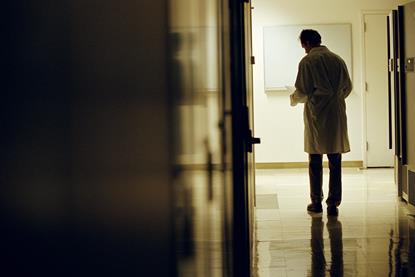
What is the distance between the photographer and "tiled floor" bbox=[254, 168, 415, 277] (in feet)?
13.7

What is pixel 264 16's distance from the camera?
990 cm

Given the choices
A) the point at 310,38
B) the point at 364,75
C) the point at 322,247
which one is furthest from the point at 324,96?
the point at 364,75

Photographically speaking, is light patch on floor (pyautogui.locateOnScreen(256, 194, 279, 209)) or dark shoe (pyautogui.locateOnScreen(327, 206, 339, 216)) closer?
dark shoe (pyautogui.locateOnScreen(327, 206, 339, 216))

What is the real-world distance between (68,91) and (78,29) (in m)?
0.03

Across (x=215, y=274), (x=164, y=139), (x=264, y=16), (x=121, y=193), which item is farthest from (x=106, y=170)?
(x=264, y=16)

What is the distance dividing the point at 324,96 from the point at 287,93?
4110mm

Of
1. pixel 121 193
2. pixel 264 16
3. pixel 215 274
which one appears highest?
pixel 264 16

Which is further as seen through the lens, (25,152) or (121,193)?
(121,193)

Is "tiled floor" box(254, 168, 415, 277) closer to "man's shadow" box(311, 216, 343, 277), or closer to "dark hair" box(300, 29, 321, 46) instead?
"man's shadow" box(311, 216, 343, 277)

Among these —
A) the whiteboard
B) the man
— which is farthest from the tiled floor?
the whiteboard

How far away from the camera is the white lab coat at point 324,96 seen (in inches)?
231

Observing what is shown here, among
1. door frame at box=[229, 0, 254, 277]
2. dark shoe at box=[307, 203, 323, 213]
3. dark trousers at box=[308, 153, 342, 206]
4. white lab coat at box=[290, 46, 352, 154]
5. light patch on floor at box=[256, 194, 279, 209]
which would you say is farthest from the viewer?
light patch on floor at box=[256, 194, 279, 209]

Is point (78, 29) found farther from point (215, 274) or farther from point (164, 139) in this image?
point (215, 274)

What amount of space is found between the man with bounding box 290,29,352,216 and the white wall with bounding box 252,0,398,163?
3.94 meters
